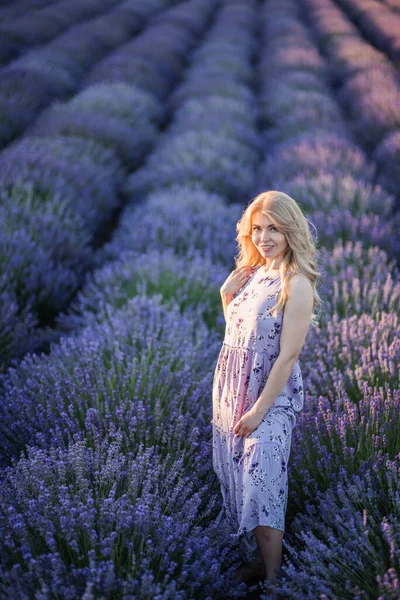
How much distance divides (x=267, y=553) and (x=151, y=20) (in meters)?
15.1

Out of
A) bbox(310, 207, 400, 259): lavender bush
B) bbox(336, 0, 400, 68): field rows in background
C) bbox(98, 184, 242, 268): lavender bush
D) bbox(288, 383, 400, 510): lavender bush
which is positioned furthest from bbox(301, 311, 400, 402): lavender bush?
bbox(336, 0, 400, 68): field rows in background

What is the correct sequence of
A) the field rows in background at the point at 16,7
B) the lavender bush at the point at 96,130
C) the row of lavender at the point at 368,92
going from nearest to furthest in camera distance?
the row of lavender at the point at 368,92 < the lavender bush at the point at 96,130 < the field rows in background at the point at 16,7

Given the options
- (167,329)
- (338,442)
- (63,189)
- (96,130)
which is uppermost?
(96,130)

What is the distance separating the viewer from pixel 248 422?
1.59 m

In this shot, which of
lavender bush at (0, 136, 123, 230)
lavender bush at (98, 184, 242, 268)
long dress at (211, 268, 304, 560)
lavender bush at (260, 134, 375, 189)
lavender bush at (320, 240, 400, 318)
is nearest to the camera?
long dress at (211, 268, 304, 560)

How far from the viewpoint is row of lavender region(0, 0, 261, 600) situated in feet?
4.44

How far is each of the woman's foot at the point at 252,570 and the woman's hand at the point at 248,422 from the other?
0.48 meters

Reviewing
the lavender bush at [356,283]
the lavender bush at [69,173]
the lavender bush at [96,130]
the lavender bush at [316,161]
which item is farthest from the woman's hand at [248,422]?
the lavender bush at [96,130]

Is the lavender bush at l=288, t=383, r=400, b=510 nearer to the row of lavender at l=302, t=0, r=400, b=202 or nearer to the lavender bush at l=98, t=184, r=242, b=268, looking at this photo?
the lavender bush at l=98, t=184, r=242, b=268

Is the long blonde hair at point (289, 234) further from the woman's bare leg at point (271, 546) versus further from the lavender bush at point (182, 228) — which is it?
the lavender bush at point (182, 228)

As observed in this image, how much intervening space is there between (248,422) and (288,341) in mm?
260

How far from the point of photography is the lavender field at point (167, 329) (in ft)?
4.67

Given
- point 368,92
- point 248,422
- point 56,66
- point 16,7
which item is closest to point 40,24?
point 16,7

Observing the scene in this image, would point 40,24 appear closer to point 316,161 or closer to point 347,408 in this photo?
point 316,161
